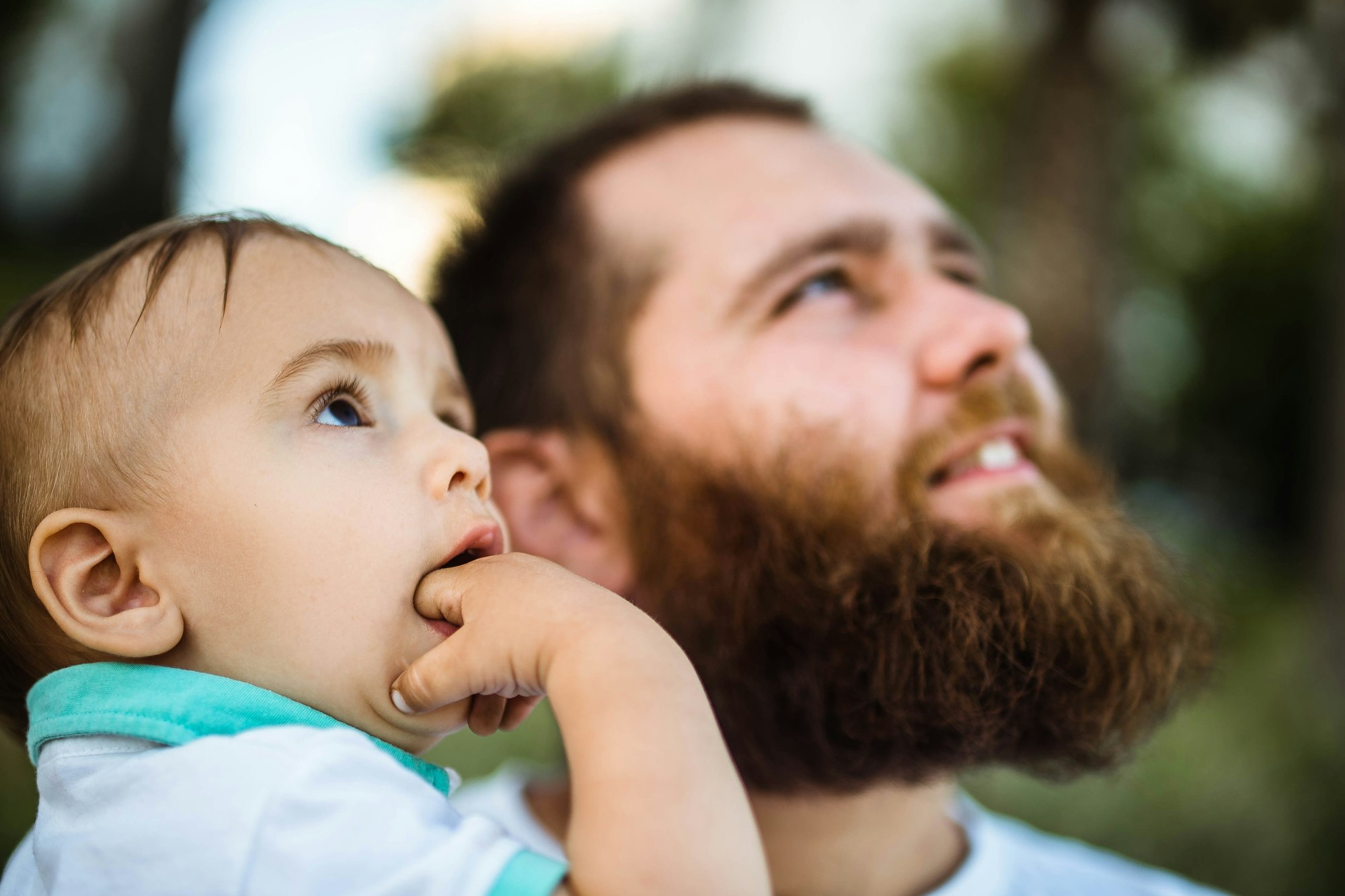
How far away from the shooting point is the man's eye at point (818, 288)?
228 cm

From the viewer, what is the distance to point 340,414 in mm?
1339

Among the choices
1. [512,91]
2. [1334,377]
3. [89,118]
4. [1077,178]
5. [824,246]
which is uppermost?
[824,246]

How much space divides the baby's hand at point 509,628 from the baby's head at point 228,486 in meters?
0.06

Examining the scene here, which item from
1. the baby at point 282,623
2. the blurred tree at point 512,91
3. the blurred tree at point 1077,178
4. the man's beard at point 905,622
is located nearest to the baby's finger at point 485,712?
the baby at point 282,623

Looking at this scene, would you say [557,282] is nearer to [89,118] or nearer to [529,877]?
[529,877]

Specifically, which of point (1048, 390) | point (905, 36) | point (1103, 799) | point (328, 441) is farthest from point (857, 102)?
point (328, 441)

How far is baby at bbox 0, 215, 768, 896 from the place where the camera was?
1009 millimetres

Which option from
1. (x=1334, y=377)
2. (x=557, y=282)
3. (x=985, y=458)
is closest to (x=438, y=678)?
(x=985, y=458)

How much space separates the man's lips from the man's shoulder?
867mm

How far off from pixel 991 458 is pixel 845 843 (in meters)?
0.91

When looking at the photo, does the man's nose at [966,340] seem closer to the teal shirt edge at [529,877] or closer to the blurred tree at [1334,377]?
the teal shirt edge at [529,877]

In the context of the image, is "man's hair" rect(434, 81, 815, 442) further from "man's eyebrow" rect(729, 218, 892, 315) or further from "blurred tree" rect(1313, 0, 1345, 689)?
"blurred tree" rect(1313, 0, 1345, 689)

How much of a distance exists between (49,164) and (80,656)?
842cm

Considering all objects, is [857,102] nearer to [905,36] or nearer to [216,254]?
[905,36]
